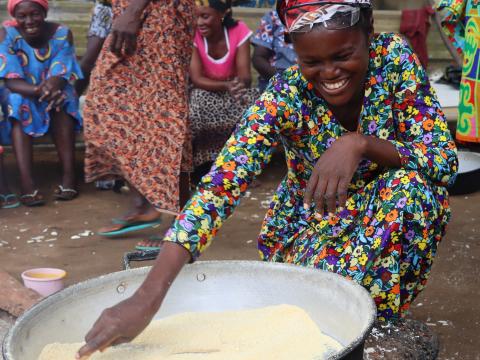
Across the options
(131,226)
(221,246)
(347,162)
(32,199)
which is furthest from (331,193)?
(32,199)

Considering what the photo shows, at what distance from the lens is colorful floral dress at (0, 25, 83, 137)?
4953 millimetres

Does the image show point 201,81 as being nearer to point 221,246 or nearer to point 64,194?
point 64,194

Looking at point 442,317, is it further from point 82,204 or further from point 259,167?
point 82,204

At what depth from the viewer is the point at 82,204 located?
4957 millimetres

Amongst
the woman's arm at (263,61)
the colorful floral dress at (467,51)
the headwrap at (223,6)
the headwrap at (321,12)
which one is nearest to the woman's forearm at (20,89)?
the headwrap at (223,6)

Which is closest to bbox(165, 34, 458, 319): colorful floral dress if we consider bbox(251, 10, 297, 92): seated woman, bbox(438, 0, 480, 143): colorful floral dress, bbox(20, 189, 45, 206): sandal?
bbox(438, 0, 480, 143): colorful floral dress

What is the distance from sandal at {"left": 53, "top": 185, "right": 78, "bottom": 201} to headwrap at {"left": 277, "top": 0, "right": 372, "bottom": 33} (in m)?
3.24

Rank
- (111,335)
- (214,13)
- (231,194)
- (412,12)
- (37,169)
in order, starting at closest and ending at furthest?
(111,335) → (231,194) → (214,13) → (37,169) → (412,12)

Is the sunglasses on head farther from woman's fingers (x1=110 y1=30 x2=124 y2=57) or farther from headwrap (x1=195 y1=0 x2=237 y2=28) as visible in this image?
headwrap (x1=195 y1=0 x2=237 y2=28)

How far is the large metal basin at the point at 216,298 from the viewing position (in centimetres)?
176

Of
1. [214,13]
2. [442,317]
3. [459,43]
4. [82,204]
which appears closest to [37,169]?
[82,204]

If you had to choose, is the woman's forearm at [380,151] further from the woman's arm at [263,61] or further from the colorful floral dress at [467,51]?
the woman's arm at [263,61]

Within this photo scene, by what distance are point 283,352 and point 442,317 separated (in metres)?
1.45

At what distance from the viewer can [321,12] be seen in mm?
2027
